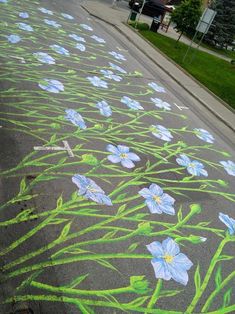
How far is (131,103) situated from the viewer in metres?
10.1

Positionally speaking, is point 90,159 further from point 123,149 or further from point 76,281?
point 76,281

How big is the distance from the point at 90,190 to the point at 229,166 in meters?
4.36

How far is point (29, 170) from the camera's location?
18.8 feet

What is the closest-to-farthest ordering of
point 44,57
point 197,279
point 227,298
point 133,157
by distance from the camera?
point 227,298
point 197,279
point 133,157
point 44,57

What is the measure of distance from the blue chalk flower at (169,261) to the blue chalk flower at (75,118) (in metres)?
3.43

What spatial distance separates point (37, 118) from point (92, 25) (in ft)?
43.0

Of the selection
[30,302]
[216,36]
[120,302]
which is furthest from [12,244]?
[216,36]

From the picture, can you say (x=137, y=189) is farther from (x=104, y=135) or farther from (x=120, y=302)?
(x=120, y=302)

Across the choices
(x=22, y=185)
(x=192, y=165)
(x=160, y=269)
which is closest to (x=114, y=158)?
(x=192, y=165)

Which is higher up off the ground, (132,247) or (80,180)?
(132,247)

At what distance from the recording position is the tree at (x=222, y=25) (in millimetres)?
29375

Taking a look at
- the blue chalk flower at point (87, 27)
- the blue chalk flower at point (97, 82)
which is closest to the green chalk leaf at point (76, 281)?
the blue chalk flower at point (97, 82)

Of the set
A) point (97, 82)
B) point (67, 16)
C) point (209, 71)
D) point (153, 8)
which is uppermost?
point (97, 82)

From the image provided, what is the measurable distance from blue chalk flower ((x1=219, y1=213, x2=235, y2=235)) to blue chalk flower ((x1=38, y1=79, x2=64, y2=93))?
201 inches
